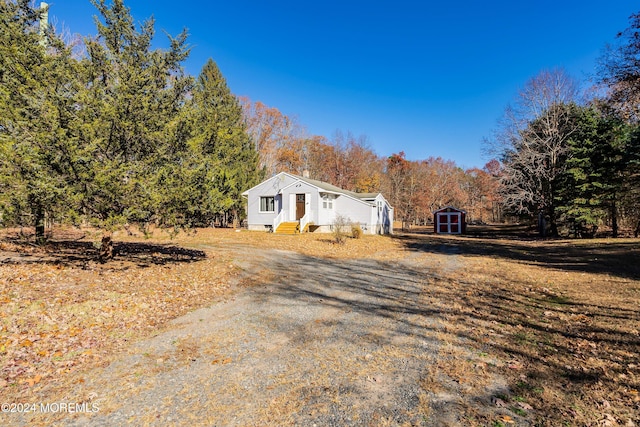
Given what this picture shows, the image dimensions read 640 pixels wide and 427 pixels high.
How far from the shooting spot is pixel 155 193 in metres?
7.91

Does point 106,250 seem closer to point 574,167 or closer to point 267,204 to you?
point 267,204

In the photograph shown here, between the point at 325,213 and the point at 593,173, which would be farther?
the point at 325,213

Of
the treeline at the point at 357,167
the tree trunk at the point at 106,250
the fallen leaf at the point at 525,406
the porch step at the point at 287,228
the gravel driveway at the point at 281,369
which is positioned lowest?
the fallen leaf at the point at 525,406

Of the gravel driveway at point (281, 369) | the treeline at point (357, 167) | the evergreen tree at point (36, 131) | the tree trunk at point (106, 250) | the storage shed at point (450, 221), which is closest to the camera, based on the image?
the gravel driveway at point (281, 369)

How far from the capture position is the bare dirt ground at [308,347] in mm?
3389

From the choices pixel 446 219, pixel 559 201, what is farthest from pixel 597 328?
pixel 446 219

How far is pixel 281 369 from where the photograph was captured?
4285 mm

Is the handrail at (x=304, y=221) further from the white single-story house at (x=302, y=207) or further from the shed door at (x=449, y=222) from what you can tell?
the shed door at (x=449, y=222)

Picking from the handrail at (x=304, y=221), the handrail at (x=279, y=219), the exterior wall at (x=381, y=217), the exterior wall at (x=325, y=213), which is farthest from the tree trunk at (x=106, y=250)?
the exterior wall at (x=381, y=217)

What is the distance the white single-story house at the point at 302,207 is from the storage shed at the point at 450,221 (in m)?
10.9

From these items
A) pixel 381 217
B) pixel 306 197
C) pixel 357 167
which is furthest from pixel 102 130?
pixel 357 167

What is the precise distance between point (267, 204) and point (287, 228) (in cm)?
399

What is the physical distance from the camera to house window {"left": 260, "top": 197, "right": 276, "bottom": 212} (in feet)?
89.6

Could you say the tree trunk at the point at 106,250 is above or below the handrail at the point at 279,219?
below
